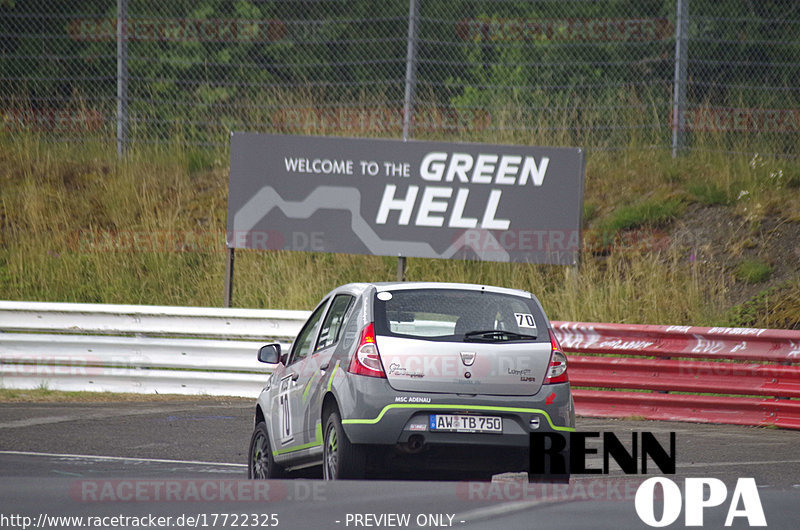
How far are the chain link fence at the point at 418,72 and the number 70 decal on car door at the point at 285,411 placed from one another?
1168cm

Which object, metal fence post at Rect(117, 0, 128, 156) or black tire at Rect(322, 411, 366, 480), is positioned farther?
metal fence post at Rect(117, 0, 128, 156)

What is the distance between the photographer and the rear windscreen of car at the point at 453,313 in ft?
25.7

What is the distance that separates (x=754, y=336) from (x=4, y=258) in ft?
44.6

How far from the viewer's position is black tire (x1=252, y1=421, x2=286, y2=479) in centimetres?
864

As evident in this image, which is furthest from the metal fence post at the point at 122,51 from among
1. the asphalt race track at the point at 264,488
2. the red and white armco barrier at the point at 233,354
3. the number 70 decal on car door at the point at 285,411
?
the number 70 decal on car door at the point at 285,411

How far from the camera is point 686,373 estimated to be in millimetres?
13742

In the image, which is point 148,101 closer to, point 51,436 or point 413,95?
point 413,95

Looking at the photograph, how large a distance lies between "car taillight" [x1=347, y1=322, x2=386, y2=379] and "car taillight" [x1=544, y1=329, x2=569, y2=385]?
108 cm

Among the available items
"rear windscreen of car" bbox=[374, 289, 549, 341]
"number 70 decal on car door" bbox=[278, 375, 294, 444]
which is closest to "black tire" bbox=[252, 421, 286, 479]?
"number 70 decal on car door" bbox=[278, 375, 294, 444]

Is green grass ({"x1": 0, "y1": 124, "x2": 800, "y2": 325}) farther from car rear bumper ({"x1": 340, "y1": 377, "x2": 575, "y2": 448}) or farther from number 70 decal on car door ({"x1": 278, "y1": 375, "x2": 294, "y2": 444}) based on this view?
car rear bumper ({"x1": 340, "y1": 377, "x2": 575, "y2": 448})

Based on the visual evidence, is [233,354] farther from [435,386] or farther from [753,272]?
[435,386]

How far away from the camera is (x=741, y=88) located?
67.7ft

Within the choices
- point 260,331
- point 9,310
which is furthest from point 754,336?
point 9,310

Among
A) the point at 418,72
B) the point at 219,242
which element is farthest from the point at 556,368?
the point at 418,72
